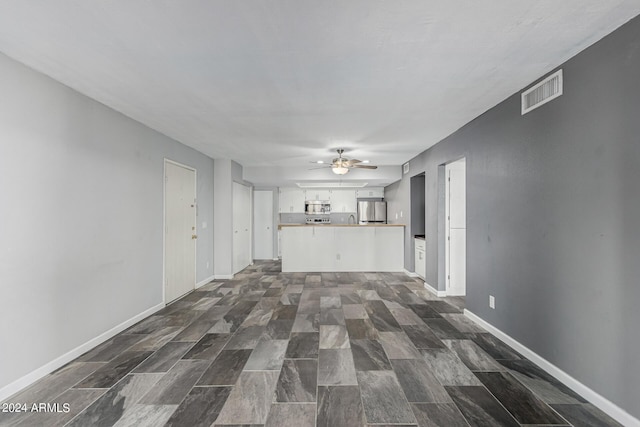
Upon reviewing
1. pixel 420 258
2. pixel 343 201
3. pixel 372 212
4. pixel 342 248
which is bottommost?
pixel 420 258

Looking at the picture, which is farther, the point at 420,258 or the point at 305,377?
the point at 420,258

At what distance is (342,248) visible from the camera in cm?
685

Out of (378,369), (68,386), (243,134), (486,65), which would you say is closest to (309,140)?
(243,134)

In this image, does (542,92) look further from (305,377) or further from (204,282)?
(204,282)

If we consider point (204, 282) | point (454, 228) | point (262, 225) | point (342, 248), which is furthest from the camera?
point (262, 225)

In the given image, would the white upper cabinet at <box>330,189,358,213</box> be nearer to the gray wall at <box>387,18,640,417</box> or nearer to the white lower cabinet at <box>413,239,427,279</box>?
the white lower cabinet at <box>413,239,427,279</box>

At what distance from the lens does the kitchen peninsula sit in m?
6.81

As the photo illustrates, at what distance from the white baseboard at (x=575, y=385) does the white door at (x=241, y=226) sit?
5.24 m

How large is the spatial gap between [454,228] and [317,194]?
479cm

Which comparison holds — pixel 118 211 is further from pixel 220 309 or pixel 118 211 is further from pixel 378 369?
pixel 378 369

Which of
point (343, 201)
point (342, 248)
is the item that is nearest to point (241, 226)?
point (342, 248)

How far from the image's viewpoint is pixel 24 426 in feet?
5.95

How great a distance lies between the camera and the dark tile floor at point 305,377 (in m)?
1.89

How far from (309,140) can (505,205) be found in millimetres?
2844
